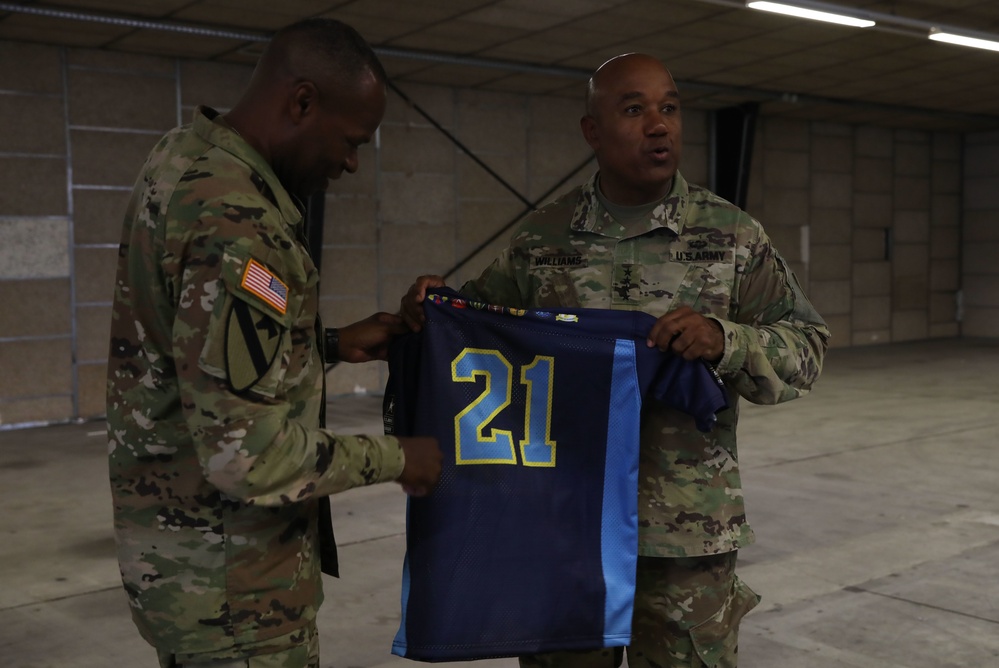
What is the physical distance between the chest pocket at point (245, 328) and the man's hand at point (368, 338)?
2.09 feet

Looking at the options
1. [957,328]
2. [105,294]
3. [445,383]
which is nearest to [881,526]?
[445,383]

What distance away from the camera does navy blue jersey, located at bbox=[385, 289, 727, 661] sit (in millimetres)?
2014

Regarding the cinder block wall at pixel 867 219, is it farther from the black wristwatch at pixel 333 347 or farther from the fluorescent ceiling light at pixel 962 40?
the black wristwatch at pixel 333 347

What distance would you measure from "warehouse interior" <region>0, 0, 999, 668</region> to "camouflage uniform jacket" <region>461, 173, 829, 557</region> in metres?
1.46

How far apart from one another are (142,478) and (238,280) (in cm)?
39

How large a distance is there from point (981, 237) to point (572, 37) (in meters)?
9.76

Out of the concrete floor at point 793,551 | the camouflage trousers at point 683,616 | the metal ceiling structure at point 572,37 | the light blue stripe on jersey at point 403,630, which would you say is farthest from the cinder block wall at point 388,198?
the camouflage trousers at point 683,616

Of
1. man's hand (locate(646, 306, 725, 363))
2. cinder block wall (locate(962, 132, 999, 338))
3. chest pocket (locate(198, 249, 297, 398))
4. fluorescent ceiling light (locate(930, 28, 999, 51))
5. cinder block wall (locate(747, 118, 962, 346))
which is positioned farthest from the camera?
cinder block wall (locate(962, 132, 999, 338))

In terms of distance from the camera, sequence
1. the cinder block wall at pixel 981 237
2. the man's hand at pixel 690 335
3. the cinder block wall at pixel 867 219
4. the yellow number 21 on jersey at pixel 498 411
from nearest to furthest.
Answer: the man's hand at pixel 690 335 → the yellow number 21 on jersey at pixel 498 411 → the cinder block wall at pixel 867 219 → the cinder block wall at pixel 981 237

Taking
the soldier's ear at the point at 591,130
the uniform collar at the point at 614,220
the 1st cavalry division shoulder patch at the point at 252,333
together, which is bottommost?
the 1st cavalry division shoulder patch at the point at 252,333

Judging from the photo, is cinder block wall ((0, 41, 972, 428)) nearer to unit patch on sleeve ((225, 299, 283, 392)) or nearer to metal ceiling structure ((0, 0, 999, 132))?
metal ceiling structure ((0, 0, 999, 132))

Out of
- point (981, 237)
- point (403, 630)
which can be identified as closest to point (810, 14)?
point (403, 630)

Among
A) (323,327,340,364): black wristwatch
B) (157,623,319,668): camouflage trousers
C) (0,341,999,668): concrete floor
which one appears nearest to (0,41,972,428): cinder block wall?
(0,341,999,668): concrete floor

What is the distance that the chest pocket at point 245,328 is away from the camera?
144 centimetres
